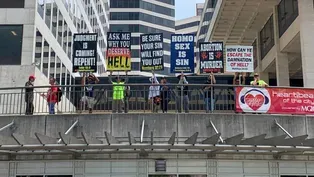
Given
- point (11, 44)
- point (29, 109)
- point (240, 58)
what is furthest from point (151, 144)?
point (11, 44)

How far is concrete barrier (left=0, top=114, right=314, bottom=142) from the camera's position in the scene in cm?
1781

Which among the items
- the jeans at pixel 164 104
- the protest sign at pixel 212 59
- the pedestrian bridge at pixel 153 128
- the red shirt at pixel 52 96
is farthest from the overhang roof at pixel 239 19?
the red shirt at pixel 52 96

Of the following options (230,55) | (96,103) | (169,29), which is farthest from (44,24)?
(169,29)

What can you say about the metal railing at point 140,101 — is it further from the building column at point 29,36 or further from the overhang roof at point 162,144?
the building column at point 29,36

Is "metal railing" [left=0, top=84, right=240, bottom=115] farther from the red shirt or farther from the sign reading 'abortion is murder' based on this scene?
the sign reading 'abortion is murder'

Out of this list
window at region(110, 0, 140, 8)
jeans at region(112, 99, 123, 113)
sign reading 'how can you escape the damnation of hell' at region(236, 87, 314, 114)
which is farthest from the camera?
window at region(110, 0, 140, 8)

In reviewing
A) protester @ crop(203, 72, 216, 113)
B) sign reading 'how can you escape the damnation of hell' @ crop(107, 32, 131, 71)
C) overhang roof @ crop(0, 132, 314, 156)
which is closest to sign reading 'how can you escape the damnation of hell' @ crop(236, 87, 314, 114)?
protester @ crop(203, 72, 216, 113)

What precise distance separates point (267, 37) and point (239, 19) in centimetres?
262

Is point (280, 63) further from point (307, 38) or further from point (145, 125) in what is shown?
point (145, 125)

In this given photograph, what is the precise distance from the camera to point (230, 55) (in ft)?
69.9

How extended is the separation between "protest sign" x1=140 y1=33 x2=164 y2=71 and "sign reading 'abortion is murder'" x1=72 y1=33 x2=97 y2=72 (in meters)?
2.18

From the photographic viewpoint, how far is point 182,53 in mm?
21359

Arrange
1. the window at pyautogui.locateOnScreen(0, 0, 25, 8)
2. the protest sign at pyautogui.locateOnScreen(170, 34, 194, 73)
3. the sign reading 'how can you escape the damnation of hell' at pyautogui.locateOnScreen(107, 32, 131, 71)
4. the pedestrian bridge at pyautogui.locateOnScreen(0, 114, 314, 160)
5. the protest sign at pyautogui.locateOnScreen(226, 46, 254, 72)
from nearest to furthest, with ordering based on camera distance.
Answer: the pedestrian bridge at pyautogui.locateOnScreen(0, 114, 314, 160) → the protest sign at pyautogui.locateOnScreen(170, 34, 194, 73) → the protest sign at pyautogui.locateOnScreen(226, 46, 254, 72) → the sign reading 'how can you escape the damnation of hell' at pyautogui.locateOnScreen(107, 32, 131, 71) → the window at pyautogui.locateOnScreen(0, 0, 25, 8)

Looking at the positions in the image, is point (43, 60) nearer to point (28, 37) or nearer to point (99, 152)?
point (28, 37)
